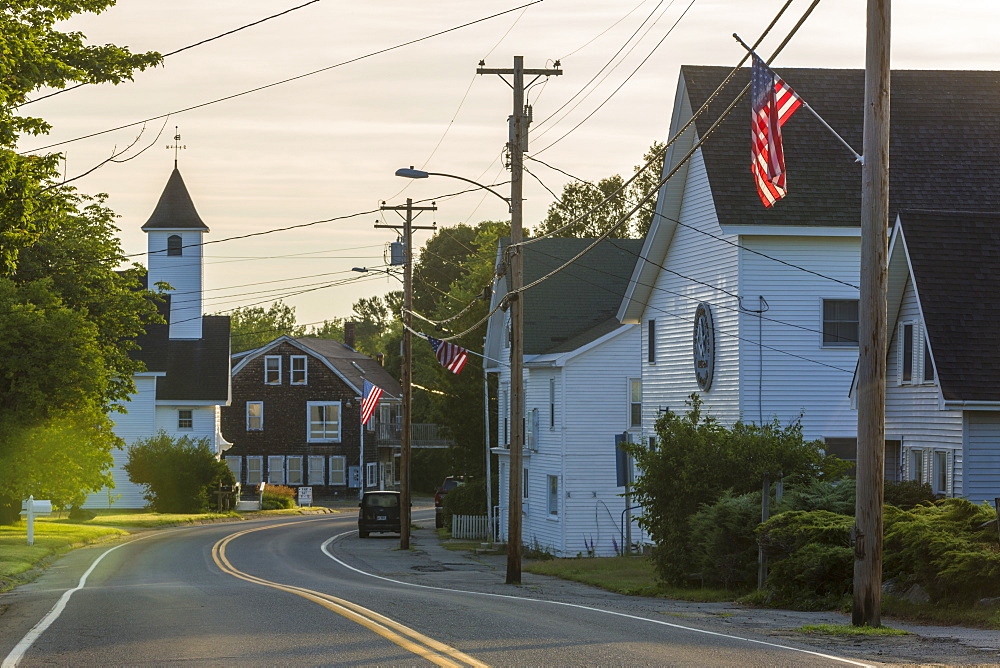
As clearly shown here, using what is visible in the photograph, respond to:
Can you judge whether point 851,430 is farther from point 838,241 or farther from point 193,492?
point 193,492

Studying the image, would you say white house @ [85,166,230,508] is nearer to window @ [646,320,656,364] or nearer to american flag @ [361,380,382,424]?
american flag @ [361,380,382,424]

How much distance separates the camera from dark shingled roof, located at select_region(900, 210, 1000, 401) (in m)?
23.0

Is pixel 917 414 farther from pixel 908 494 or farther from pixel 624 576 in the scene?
pixel 624 576

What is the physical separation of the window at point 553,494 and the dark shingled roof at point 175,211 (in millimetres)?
35087

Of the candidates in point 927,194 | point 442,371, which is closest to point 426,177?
point 927,194

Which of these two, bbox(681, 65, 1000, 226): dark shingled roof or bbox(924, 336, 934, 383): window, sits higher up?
bbox(681, 65, 1000, 226): dark shingled roof

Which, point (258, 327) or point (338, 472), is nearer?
point (338, 472)

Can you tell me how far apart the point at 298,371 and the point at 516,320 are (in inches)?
2095

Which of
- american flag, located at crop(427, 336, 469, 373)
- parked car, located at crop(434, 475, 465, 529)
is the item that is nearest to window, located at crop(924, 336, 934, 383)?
american flag, located at crop(427, 336, 469, 373)

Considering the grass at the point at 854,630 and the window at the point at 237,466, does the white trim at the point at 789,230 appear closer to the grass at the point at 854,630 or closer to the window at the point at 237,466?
the grass at the point at 854,630

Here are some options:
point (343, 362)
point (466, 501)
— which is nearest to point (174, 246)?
point (343, 362)

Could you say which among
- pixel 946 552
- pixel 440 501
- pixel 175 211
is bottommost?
pixel 440 501

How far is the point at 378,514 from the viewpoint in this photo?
4925 centimetres

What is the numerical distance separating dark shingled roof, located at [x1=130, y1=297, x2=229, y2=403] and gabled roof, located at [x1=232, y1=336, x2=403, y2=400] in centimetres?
760
